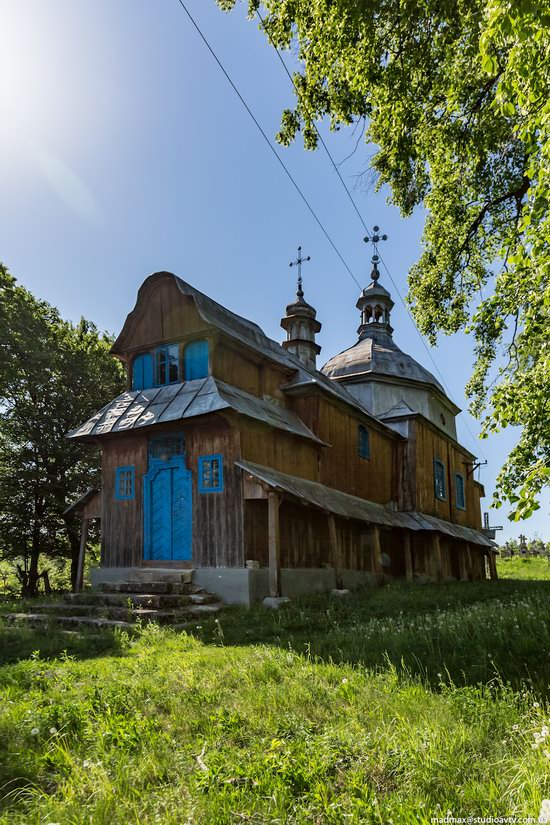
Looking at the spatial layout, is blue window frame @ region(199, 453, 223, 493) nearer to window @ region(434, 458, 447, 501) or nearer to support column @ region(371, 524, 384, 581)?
support column @ region(371, 524, 384, 581)

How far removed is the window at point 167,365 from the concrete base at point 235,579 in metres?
4.83

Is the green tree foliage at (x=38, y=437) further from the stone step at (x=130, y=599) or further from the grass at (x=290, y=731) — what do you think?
the grass at (x=290, y=731)

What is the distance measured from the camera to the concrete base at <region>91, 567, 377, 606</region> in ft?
38.8

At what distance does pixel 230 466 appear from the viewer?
12766mm

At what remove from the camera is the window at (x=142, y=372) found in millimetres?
15172

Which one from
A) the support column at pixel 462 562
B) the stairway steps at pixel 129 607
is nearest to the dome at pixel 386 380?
the support column at pixel 462 562

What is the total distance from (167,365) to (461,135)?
8.87 metres

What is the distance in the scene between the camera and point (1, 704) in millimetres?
4840

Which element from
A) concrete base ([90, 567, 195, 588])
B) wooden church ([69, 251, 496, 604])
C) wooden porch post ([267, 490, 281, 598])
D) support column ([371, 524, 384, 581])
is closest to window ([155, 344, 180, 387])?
wooden church ([69, 251, 496, 604])

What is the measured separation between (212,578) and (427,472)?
1254cm

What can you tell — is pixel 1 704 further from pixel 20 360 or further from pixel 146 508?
pixel 20 360

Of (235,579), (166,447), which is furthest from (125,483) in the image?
(235,579)

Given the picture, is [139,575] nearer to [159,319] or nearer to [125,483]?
[125,483]

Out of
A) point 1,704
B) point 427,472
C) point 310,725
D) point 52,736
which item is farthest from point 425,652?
point 427,472
